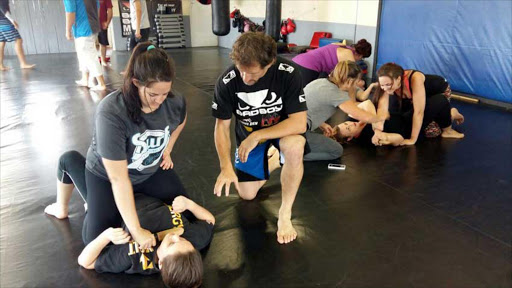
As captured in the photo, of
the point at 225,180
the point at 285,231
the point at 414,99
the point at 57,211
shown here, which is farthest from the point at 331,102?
the point at 57,211

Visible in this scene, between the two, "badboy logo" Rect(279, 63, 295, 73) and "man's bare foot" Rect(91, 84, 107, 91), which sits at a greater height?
"badboy logo" Rect(279, 63, 295, 73)

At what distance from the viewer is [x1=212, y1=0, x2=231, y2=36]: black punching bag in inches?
167

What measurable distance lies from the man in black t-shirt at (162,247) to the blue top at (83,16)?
3.85 metres

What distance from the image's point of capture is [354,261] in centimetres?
191

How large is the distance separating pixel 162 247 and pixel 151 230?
18 cm

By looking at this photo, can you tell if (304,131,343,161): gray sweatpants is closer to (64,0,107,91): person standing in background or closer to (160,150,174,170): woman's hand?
(160,150,174,170): woman's hand

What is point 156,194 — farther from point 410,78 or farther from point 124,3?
point 124,3

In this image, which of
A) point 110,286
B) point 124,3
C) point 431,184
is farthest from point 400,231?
point 124,3

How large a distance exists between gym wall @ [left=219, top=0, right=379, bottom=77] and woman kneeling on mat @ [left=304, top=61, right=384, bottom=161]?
3.80 metres

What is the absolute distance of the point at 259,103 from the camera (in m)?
2.13

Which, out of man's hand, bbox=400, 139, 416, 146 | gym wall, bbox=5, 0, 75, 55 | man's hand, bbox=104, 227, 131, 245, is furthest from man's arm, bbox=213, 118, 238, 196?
gym wall, bbox=5, 0, 75, 55

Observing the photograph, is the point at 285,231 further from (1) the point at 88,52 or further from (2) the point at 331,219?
(1) the point at 88,52

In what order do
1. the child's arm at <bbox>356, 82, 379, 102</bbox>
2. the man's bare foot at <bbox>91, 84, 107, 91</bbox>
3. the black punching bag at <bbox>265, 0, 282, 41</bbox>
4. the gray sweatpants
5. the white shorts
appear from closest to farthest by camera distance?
1. the gray sweatpants
2. the child's arm at <bbox>356, 82, 379, 102</bbox>
3. the black punching bag at <bbox>265, 0, 282, 41</bbox>
4. the white shorts
5. the man's bare foot at <bbox>91, 84, 107, 91</bbox>

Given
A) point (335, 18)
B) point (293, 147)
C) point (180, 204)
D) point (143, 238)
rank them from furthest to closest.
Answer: point (335, 18) → point (293, 147) → point (180, 204) → point (143, 238)
